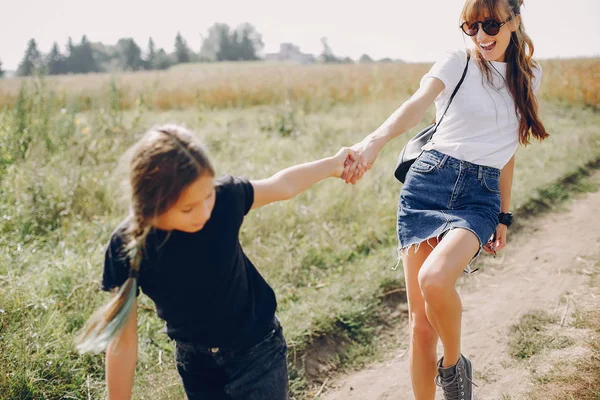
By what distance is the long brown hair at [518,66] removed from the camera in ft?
8.21

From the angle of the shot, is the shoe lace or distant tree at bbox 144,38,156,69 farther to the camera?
distant tree at bbox 144,38,156,69

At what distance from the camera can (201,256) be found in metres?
1.77

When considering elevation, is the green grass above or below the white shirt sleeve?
below

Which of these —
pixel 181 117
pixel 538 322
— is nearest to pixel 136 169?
pixel 538 322

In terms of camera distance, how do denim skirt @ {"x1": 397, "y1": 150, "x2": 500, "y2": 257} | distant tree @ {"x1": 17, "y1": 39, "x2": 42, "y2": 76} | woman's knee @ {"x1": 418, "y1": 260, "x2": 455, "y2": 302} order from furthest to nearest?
distant tree @ {"x1": 17, "y1": 39, "x2": 42, "y2": 76}
denim skirt @ {"x1": 397, "y1": 150, "x2": 500, "y2": 257}
woman's knee @ {"x1": 418, "y1": 260, "x2": 455, "y2": 302}

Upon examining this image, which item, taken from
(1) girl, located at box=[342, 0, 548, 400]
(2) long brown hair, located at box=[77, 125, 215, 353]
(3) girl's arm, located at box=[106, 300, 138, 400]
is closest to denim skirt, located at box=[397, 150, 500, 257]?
(1) girl, located at box=[342, 0, 548, 400]

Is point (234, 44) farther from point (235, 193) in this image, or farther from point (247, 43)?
point (235, 193)

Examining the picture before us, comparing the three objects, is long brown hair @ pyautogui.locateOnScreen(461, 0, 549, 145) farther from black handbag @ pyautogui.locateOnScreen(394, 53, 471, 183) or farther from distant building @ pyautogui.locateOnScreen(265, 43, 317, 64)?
distant building @ pyautogui.locateOnScreen(265, 43, 317, 64)

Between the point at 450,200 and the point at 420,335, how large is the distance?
2.28ft

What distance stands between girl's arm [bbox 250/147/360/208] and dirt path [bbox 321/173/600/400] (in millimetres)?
1547

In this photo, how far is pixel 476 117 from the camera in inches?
96.3

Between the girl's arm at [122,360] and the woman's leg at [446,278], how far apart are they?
122 centimetres

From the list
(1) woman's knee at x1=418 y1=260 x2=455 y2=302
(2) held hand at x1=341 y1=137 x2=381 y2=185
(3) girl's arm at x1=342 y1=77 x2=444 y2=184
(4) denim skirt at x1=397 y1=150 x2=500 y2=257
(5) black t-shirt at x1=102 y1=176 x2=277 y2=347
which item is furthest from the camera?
(2) held hand at x1=341 y1=137 x2=381 y2=185

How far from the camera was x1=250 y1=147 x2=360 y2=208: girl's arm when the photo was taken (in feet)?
6.41
